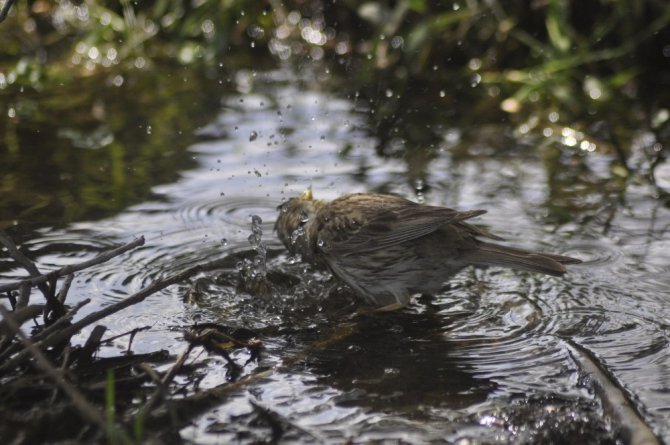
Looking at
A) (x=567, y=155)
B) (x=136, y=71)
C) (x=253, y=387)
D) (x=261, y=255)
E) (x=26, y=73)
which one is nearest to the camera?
(x=253, y=387)

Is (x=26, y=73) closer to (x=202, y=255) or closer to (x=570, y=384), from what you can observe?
(x=202, y=255)

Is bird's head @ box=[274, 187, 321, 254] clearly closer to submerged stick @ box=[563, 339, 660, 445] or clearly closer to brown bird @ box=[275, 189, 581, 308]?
brown bird @ box=[275, 189, 581, 308]

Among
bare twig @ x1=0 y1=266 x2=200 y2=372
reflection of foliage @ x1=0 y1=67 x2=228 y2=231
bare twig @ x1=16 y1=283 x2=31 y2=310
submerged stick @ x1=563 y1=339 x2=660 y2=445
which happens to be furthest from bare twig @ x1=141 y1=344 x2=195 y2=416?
reflection of foliage @ x1=0 y1=67 x2=228 y2=231

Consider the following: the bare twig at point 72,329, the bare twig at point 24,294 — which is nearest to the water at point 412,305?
the bare twig at point 72,329

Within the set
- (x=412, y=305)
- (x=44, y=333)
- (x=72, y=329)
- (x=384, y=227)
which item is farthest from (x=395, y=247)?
(x=44, y=333)

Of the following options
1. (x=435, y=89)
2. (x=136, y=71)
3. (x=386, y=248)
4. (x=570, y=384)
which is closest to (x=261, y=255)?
(x=386, y=248)

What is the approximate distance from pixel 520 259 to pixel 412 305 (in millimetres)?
737

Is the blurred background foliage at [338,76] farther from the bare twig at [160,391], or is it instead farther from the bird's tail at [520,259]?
the bare twig at [160,391]

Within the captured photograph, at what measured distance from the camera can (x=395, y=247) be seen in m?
5.80

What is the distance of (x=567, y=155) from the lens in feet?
26.7

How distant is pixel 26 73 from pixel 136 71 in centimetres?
153

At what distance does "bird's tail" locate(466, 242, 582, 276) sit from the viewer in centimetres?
528

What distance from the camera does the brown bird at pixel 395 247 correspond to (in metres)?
5.61

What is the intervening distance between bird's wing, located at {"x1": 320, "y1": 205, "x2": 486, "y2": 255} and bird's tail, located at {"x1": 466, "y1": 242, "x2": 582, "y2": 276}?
9.9 inches
